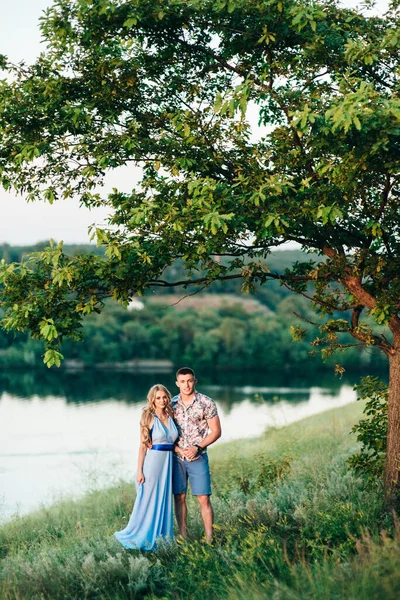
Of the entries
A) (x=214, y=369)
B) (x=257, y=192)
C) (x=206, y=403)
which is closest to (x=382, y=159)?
(x=257, y=192)

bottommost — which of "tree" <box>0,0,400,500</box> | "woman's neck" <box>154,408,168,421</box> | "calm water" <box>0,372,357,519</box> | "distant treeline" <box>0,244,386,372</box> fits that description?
"calm water" <box>0,372,357,519</box>

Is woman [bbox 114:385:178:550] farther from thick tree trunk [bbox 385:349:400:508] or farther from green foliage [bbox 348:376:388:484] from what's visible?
green foliage [bbox 348:376:388:484]

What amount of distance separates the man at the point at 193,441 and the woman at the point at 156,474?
12 centimetres

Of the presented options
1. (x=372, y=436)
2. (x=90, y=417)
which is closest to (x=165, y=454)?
(x=372, y=436)

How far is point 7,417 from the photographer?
38.9 m

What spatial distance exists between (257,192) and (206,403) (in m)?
2.21

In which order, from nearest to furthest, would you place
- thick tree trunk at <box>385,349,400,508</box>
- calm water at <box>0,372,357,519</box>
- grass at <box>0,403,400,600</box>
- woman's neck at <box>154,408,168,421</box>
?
grass at <box>0,403,400,600</box>
woman's neck at <box>154,408,168,421</box>
thick tree trunk at <box>385,349,400,508</box>
calm water at <box>0,372,357,519</box>

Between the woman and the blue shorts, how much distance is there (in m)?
0.15

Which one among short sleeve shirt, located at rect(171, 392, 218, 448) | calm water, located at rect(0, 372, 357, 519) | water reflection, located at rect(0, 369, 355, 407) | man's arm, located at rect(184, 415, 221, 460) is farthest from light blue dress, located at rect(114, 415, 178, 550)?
water reflection, located at rect(0, 369, 355, 407)

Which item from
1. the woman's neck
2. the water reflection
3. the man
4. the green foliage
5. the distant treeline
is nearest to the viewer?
the man

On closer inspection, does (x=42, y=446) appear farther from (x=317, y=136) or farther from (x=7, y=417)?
(x=317, y=136)

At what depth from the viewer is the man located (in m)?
7.62

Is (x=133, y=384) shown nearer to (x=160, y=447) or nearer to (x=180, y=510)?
(x=180, y=510)

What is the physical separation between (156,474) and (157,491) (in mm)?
180
